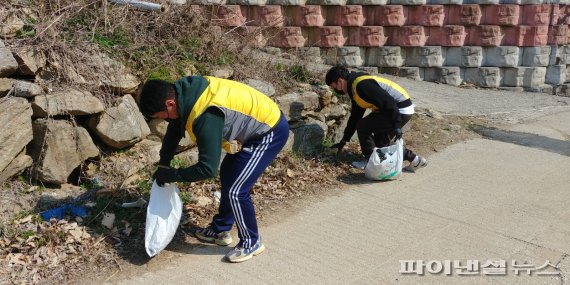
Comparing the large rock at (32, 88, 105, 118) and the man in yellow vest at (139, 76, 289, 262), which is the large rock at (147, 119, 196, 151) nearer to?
the large rock at (32, 88, 105, 118)

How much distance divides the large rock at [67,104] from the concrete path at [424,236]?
170 centimetres

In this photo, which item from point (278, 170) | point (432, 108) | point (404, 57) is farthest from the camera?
point (404, 57)

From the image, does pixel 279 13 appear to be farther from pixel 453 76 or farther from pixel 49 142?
pixel 49 142

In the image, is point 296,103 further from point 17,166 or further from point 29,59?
point 17,166

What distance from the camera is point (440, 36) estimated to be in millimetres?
10609

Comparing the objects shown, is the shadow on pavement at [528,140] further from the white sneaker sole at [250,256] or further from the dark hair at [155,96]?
the dark hair at [155,96]

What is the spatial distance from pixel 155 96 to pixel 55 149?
175 cm

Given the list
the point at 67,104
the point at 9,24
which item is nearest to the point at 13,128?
the point at 67,104

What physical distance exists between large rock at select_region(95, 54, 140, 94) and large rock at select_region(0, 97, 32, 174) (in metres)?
0.77

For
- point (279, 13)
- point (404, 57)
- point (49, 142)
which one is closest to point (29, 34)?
point (49, 142)

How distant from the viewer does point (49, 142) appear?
475 cm

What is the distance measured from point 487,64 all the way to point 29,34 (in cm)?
854

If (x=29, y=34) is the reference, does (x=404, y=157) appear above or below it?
below

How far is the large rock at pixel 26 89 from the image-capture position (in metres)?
4.75
